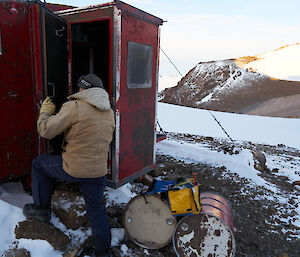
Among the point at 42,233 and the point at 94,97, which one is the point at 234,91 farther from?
the point at 42,233

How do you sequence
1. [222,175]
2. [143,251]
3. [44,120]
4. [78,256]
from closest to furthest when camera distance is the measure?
[44,120]
[78,256]
[143,251]
[222,175]

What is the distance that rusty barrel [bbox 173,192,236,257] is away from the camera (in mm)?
2912

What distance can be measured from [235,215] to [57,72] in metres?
3.37

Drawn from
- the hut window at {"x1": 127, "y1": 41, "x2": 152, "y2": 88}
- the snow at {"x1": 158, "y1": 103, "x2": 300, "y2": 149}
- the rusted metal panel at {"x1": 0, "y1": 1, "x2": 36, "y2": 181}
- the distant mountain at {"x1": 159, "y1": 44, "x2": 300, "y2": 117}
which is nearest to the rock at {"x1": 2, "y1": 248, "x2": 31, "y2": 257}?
the rusted metal panel at {"x1": 0, "y1": 1, "x2": 36, "y2": 181}

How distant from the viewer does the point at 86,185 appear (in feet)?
8.80

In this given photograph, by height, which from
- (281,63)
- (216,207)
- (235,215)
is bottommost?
(235,215)

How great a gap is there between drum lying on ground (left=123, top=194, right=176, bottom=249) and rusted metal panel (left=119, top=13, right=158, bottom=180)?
659mm

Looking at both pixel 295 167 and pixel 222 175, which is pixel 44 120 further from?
pixel 295 167

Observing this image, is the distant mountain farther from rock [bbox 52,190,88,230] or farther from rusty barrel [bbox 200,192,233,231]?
rock [bbox 52,190,88,230]

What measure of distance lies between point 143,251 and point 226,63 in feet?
86.3

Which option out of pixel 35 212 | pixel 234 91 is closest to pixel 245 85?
pixel 234 91

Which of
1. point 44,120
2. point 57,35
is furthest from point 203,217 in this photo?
point 57,35

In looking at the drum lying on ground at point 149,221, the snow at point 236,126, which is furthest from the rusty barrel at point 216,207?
the snow at point 236,126

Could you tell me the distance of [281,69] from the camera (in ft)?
87.1
